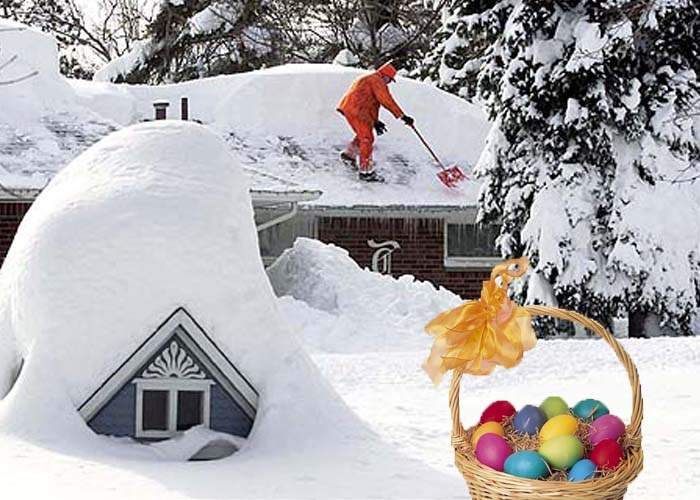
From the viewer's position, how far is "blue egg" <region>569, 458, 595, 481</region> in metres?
A: 4.23

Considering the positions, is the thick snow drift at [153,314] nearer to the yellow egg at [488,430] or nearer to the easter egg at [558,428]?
the yellow egg at [488,430]

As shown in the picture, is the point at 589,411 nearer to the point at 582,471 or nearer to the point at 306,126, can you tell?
the point at 582,471

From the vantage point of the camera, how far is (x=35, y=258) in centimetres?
670

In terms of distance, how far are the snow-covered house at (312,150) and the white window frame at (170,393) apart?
25.7 feet

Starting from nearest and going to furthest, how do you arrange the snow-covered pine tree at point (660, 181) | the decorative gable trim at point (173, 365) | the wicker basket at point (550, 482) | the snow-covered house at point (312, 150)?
the wicker basket at point (550, 482), the decorative gable trim at point (173, 365), the snow-covered pine tree at point (660, 181), the snow-covered house at point (312, 150)

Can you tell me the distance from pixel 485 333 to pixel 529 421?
39 centimetres

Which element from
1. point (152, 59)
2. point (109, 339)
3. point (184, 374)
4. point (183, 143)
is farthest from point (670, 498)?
point (152, 59)

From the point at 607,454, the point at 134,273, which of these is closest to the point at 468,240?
the point at 134,273

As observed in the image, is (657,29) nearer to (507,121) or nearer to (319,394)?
(507,121)

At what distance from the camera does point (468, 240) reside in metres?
17.9

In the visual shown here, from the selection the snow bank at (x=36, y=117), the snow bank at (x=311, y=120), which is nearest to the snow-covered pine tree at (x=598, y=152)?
the snow bank at (x=311, y=120)

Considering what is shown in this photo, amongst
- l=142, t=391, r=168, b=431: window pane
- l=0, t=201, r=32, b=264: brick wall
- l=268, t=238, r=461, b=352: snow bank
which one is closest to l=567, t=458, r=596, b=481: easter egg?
l=142, t=391, r=168, b=431: window pane

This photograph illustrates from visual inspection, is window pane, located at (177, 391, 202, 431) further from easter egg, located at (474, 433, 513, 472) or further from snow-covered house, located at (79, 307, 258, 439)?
easter egg, located at (474, 433, 513, 472)

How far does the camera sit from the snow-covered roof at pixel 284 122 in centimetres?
1645
